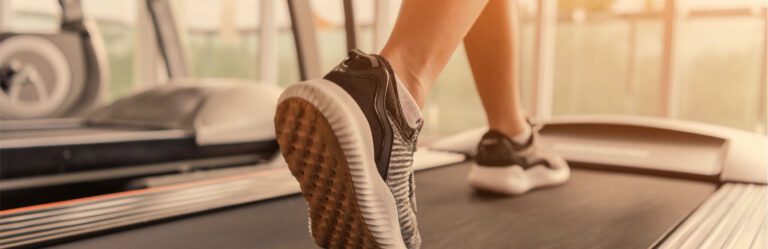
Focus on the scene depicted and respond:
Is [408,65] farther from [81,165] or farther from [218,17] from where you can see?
[218,17]

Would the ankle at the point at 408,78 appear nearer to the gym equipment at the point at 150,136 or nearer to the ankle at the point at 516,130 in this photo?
the ankle at the point at 516,130

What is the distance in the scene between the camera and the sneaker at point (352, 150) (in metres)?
0.72

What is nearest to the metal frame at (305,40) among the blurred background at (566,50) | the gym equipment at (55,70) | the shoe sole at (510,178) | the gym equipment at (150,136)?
the blurred background at (566,50)

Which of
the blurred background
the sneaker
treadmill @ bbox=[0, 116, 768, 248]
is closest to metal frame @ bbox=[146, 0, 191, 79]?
the blurred background

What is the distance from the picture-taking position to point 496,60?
1284mm

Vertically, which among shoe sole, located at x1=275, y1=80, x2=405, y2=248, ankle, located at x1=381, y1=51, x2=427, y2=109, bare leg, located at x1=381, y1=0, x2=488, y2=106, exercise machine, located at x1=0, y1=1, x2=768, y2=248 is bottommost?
exercise machine, located at x1=0, y1=1, x2=768, y2=248

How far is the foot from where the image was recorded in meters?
1.38

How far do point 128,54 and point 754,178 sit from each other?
3767 mm

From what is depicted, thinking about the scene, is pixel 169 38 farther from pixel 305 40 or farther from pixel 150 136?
pixel 150 136

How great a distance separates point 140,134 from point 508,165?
1.58 meters

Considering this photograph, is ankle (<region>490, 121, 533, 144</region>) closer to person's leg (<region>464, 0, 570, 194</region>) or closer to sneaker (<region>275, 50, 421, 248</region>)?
person's leg (<region>464, 0, 570, 194</region>)

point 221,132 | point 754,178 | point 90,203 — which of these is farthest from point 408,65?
point 221,132

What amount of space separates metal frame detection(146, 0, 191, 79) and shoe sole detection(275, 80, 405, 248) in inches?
129

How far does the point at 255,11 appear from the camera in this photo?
4.20 meters
